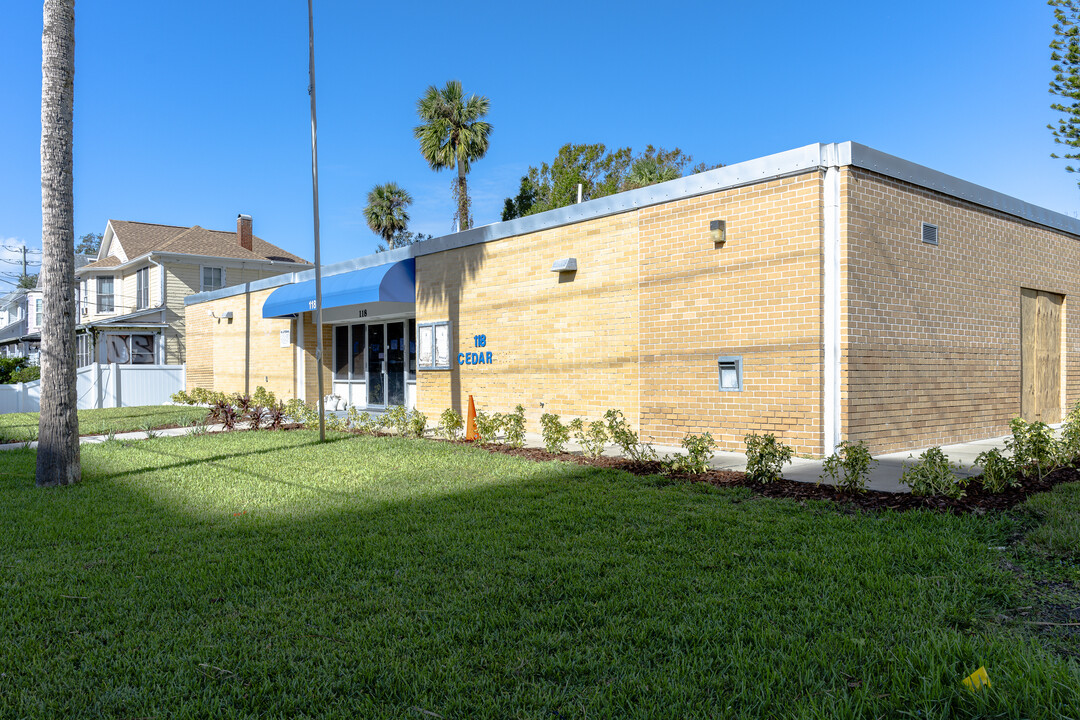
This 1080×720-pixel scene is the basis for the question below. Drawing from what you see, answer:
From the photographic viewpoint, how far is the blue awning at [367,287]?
50.7 feet

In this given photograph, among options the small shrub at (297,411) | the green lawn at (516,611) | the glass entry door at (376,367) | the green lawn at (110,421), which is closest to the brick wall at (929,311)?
the green lawn at (516,611)

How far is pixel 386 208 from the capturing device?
1833 inches

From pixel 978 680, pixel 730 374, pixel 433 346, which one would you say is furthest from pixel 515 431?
pixel 978 680

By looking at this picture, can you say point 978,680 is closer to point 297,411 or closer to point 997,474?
point 997,474

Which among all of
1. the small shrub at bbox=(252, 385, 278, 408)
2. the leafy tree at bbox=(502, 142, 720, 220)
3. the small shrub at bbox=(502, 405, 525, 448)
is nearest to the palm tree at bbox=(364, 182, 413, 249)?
the leafy tree at bbox=(502, 142, 720, 220)

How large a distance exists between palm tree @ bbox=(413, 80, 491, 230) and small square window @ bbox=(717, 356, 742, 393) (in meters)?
28.0

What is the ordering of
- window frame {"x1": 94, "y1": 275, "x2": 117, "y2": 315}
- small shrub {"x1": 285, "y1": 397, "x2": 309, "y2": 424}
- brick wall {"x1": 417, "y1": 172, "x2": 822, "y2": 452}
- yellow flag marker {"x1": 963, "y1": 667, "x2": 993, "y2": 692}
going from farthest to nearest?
window frame {"x1": 94, "y1": 275, "x2": 117, "y2": 315}
small shrub {"x1": 285, "y1": 397, "x2": 309, "y2": 424}
brick wall {"x1": 417, "y1": 172, "x2": 822, "y2": 452}
yellow flag marker {"x1": 963, "y1": 667, "x2": 993, "y2": 692}

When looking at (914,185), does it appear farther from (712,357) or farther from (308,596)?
(308,596)

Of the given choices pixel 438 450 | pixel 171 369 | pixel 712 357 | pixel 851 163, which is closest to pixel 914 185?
pixel 851 163

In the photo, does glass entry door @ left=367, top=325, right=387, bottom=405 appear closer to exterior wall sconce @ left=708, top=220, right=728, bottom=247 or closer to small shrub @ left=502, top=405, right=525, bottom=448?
small shrub @ left=502, top=405, right=525, bottom=448

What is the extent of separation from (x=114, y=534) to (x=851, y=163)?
8.78m

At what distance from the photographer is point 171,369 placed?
26.4 metres

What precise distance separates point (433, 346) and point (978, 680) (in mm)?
13202

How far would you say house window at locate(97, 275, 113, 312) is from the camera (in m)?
37.9
